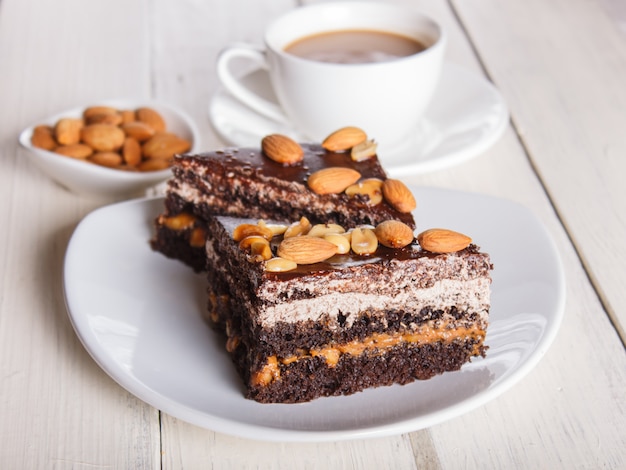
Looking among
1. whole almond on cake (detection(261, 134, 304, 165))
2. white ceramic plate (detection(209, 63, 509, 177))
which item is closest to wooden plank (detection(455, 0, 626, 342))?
white ceramic plate (detection(209, 63, 509, 177))

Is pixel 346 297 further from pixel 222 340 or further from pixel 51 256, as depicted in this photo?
pixel 51 256

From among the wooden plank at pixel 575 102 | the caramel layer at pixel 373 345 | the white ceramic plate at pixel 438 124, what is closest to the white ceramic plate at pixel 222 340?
the caramel layer at pixel 373 345

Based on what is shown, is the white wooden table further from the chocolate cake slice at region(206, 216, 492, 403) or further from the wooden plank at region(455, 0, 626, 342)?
the chocolate cake slice at region(206, 216, 492, 403)

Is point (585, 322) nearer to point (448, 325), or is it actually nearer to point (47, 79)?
point (448, 325)

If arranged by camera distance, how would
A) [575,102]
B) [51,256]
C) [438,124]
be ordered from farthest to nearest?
[575,102] → [438,124] → [51,256]

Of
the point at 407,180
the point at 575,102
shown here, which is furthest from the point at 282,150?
the point at 575,102

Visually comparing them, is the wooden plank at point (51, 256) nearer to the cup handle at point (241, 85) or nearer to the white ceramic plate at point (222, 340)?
the white ceramic plate at point (222, 340)
